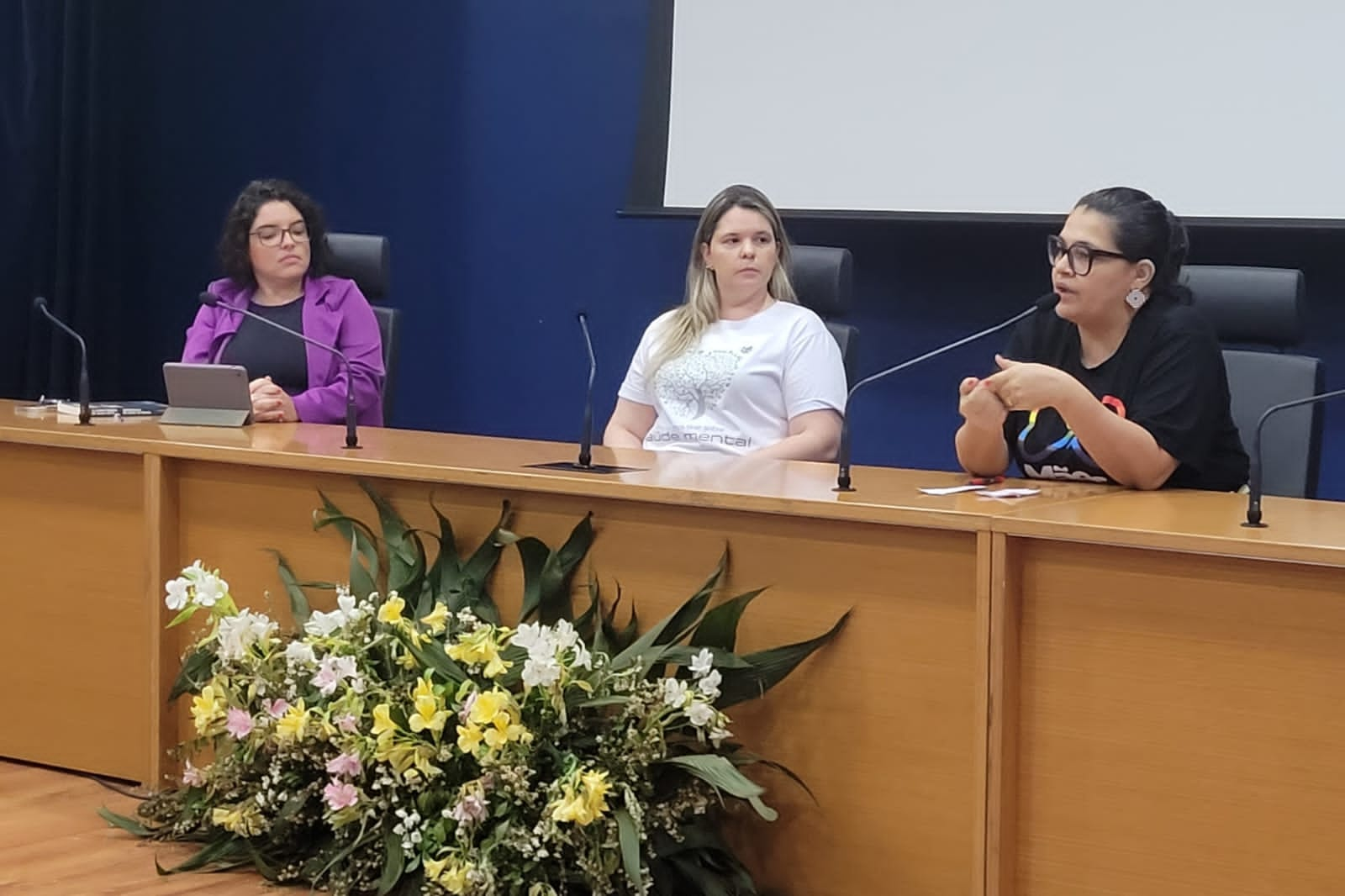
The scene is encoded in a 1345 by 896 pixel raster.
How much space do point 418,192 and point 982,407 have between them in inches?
105

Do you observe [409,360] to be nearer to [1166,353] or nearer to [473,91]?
[473,91]

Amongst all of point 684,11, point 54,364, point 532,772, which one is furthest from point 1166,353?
point 54,364

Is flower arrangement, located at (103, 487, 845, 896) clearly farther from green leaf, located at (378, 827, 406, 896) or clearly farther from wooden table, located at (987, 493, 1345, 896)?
wooden table, located at (987, 493, 1345, 896)

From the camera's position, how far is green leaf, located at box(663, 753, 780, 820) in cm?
206

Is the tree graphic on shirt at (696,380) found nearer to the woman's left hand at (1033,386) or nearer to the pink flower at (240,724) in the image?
the woman's left hand at (1033,386)

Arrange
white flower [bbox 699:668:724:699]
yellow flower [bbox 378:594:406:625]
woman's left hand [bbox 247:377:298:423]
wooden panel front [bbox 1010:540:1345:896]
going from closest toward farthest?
wooden panel front [bbox 1010:540:1345:896]
white flower [bbox 699:668:724:699]
yellow flower [bbox 378:594:406:625]
woman's left hand [bbox 247:377:298:423]

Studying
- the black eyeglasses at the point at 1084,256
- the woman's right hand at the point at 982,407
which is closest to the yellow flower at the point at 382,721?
the woman's right hand at the point at 982,407

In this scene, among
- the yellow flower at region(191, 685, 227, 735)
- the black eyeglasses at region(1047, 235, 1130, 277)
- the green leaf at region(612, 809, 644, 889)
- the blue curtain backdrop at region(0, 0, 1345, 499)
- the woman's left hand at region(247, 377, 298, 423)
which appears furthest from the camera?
the blue curtain backdrop at region(0, 0, 1345, 499)

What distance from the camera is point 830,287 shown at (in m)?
3.31

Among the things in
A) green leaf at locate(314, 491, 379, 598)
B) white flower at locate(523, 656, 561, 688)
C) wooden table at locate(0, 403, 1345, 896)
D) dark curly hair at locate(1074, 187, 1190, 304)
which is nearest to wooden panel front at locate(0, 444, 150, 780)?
wooden table at locate(0, 403, 1345, 896)

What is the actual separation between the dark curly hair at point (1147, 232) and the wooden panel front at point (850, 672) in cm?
66

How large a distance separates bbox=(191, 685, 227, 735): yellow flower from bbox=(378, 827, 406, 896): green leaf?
0.33 meters

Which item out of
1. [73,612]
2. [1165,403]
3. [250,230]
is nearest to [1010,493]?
[1165,403]

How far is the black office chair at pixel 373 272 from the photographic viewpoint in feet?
12.0
